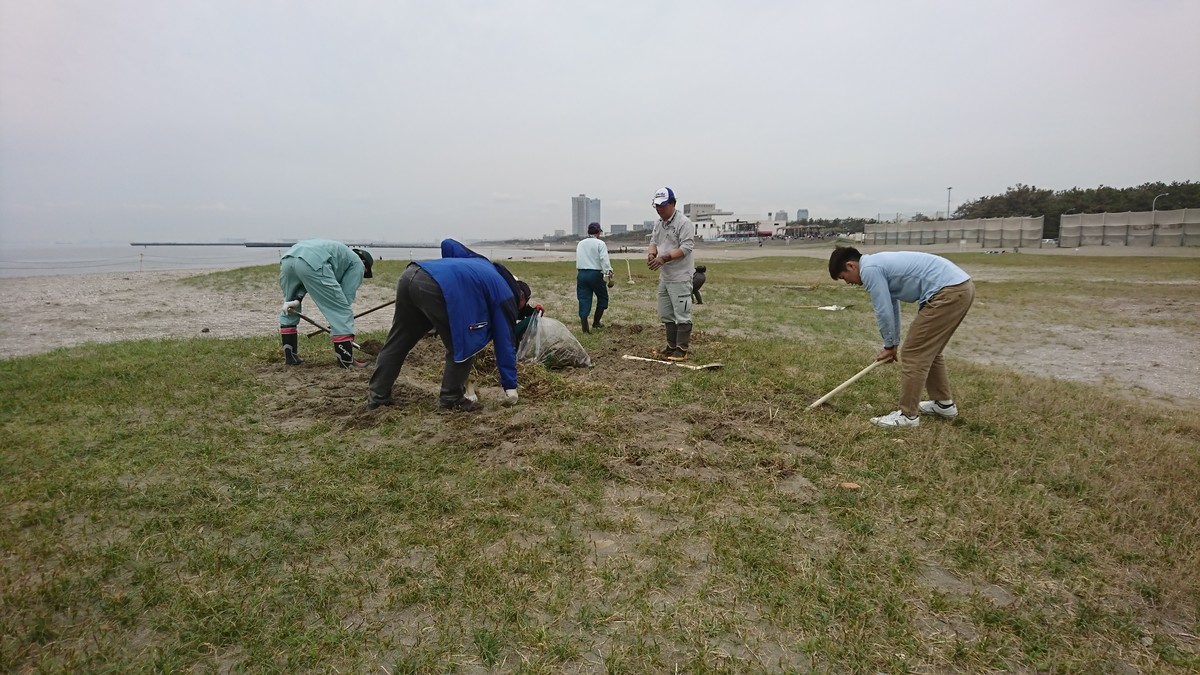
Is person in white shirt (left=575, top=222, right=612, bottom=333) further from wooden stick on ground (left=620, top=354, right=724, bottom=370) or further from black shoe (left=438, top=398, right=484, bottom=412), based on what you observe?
black shoe (left=438, top=398, right=484, bottom=412)

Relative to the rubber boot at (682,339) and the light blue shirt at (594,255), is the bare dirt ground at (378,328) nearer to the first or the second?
the light blue shirt at (594,255)

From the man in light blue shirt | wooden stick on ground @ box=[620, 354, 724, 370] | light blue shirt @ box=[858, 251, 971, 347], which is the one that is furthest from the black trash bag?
light blue shirt @ box=[858, 251, 971, 347]

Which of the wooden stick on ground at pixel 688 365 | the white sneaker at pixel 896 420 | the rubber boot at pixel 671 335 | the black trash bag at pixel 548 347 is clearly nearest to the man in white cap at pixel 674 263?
the rubber boot at pixel 671 335

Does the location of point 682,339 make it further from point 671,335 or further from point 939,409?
point 939,409

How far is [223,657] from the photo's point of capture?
2.26 meters

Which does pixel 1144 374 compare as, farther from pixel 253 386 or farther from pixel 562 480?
pixel 253 386

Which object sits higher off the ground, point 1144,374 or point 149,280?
point 149,280

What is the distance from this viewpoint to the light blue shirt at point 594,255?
8953 mm

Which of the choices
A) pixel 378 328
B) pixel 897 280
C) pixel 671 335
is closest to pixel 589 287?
pixel 671 335

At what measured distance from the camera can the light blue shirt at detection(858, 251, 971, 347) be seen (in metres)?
4.85

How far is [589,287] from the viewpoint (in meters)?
9.22

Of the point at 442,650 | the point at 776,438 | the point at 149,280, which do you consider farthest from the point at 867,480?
the point at 149,280

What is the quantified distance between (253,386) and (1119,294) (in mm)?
20046

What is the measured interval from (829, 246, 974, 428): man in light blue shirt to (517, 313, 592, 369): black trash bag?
10.3ft
